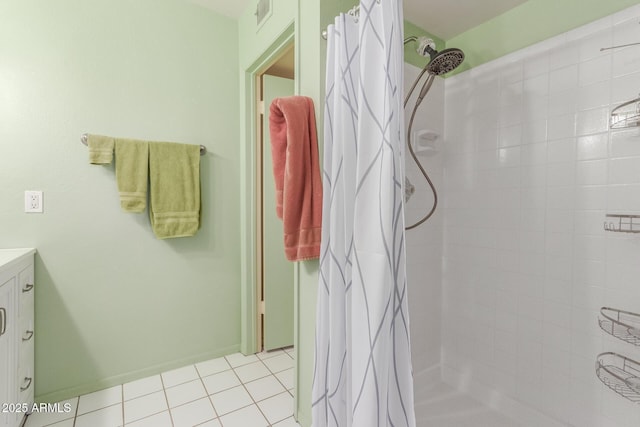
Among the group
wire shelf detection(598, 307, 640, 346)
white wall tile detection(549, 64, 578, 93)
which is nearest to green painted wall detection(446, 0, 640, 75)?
white wall tile detection(549, 64, 578, 93)

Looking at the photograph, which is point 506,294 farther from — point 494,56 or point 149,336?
point 149,336

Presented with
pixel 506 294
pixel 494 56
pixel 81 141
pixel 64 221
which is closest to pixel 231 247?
pixel 64 221

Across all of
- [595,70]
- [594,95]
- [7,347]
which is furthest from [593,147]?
[7,347]

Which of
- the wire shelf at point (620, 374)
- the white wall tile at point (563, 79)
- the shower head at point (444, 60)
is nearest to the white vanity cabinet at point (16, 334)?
the shower head at point (444, 60)

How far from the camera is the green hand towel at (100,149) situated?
1556 millimetres

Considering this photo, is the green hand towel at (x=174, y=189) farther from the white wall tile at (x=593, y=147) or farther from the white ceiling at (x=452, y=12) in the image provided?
the white wall tile at (x=593, y=147)

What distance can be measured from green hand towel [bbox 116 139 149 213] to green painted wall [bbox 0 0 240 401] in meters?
0.09

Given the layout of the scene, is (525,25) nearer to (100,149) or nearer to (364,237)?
(364,237)

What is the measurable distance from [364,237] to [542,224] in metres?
1.16

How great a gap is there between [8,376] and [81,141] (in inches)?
45.2

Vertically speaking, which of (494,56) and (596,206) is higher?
(494,56)

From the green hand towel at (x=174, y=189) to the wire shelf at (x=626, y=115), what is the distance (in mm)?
2153

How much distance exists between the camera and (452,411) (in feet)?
5.20

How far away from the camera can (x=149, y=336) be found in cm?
181
